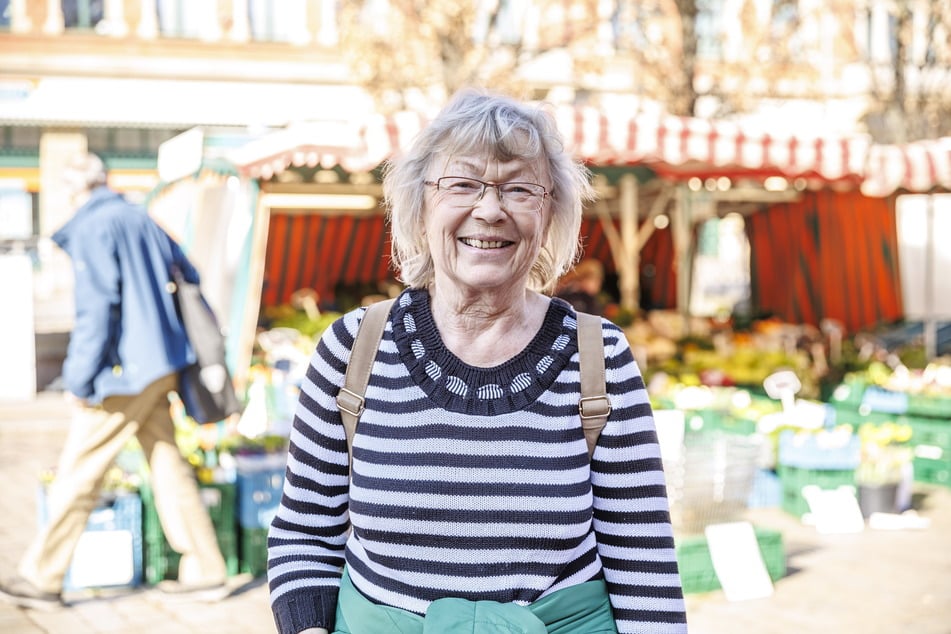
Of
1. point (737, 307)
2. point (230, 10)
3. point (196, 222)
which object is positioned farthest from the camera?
point (230, 10)

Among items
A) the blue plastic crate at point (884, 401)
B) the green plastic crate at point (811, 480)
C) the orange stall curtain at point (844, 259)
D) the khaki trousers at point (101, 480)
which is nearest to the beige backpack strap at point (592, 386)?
the khaki trousers at point (101, 480)

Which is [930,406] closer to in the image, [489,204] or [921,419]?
[921,419]

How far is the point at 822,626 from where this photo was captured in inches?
185

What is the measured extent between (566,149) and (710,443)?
4.09 meters

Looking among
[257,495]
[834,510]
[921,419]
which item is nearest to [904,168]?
[921,419]

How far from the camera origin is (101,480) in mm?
4664

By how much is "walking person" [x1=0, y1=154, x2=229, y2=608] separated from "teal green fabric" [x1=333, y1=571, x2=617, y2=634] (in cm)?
305

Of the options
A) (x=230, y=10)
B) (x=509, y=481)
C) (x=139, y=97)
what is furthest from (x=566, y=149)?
(x=230, y=10)

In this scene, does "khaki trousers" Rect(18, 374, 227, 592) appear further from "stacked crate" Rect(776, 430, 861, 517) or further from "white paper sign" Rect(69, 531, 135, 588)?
"stacked crate" Rect(776, 430, 861, 517)

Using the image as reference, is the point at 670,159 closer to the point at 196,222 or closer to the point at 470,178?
the point at 196,222

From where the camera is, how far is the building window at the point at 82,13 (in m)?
19.0

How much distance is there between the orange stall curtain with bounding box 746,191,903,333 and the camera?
498 inches

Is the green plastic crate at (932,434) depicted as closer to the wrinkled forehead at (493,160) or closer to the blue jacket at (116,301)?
the blue jacket at (116,301)

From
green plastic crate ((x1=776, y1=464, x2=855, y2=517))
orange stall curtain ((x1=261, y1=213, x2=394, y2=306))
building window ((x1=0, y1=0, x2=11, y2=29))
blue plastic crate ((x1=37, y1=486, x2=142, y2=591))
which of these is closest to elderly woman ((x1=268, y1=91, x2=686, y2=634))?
blue plastic crate ((x1=37, y1=486, x2=142, y2=591))
